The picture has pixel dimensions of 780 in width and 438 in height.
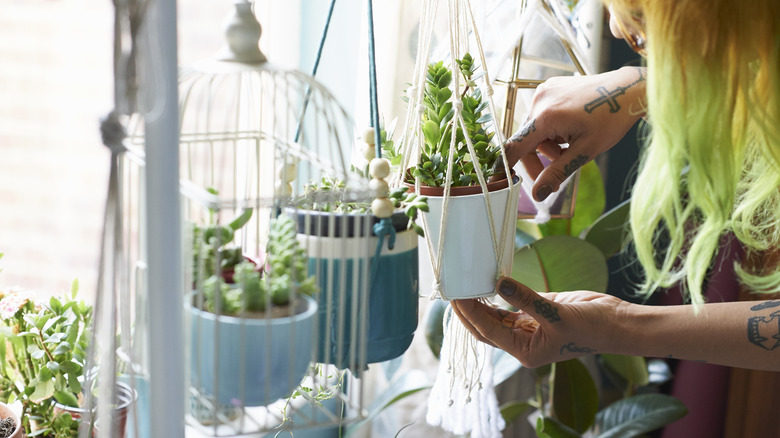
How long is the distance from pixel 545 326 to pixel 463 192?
0.89ft

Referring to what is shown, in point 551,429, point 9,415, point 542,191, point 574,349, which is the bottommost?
point 551,429

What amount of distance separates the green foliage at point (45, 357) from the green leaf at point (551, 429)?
937 mm

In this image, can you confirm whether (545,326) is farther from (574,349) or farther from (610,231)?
(610,231)

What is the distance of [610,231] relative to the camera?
1624 millimetres

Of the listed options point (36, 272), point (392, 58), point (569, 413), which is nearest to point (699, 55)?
point (392, 58)

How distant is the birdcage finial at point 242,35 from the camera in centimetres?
59

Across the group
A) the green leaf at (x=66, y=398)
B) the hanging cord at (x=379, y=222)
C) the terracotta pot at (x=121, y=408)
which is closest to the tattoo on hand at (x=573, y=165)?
the hanging cord at (x=379, y=222)

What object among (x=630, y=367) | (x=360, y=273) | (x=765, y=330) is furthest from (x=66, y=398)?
(x=630, y=367)

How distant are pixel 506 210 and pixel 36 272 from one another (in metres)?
0.98

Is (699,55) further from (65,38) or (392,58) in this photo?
(65,38)

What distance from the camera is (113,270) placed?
20.7 inches

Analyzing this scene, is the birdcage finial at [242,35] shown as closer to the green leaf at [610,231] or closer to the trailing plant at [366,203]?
the trailing plant at [366,203]

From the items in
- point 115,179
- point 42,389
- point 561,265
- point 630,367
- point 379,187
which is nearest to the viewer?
point 115,179

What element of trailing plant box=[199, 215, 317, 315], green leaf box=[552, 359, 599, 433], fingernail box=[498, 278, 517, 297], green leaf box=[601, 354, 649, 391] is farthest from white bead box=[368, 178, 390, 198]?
green leaf box=[601, 354, 649, 391]
